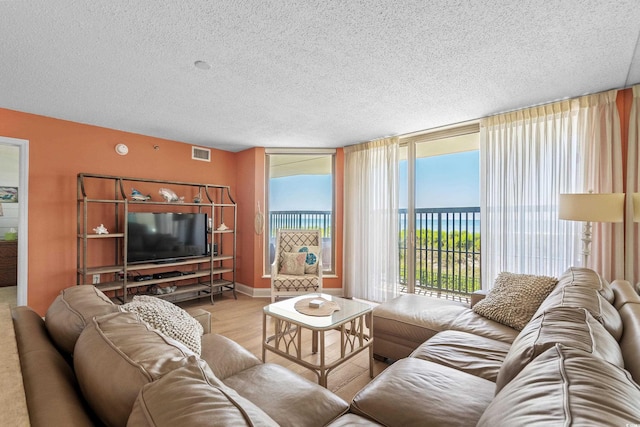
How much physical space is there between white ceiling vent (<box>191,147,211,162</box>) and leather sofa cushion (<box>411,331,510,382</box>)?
4.06 meters

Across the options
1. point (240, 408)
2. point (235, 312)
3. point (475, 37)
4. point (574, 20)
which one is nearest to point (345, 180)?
point (235, 312)

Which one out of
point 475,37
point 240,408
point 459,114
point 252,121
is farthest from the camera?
point 252,121

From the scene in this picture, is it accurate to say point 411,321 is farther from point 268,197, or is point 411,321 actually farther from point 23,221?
point 23,221

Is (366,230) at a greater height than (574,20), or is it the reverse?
(574,20)

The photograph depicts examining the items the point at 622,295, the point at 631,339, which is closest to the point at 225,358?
the point at 631,339

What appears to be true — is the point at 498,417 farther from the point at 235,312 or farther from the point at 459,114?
the point at 235,312

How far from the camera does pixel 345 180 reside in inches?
179

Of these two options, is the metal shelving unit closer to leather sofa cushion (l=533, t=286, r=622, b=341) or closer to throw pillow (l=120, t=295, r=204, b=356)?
throw pillow (l=120, t=295, r=204, b=356)

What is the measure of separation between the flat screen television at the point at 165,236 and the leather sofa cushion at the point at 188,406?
11.6ft

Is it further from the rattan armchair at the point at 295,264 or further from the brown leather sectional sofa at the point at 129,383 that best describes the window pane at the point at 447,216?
the brown leather sectional sofa at the point at 129,383

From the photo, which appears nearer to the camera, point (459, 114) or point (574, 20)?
point (574, 20)

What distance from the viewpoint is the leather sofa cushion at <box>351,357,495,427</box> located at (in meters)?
1.17

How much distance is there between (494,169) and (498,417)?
10.00 ft

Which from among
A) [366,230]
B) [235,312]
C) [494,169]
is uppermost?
[494,169]
